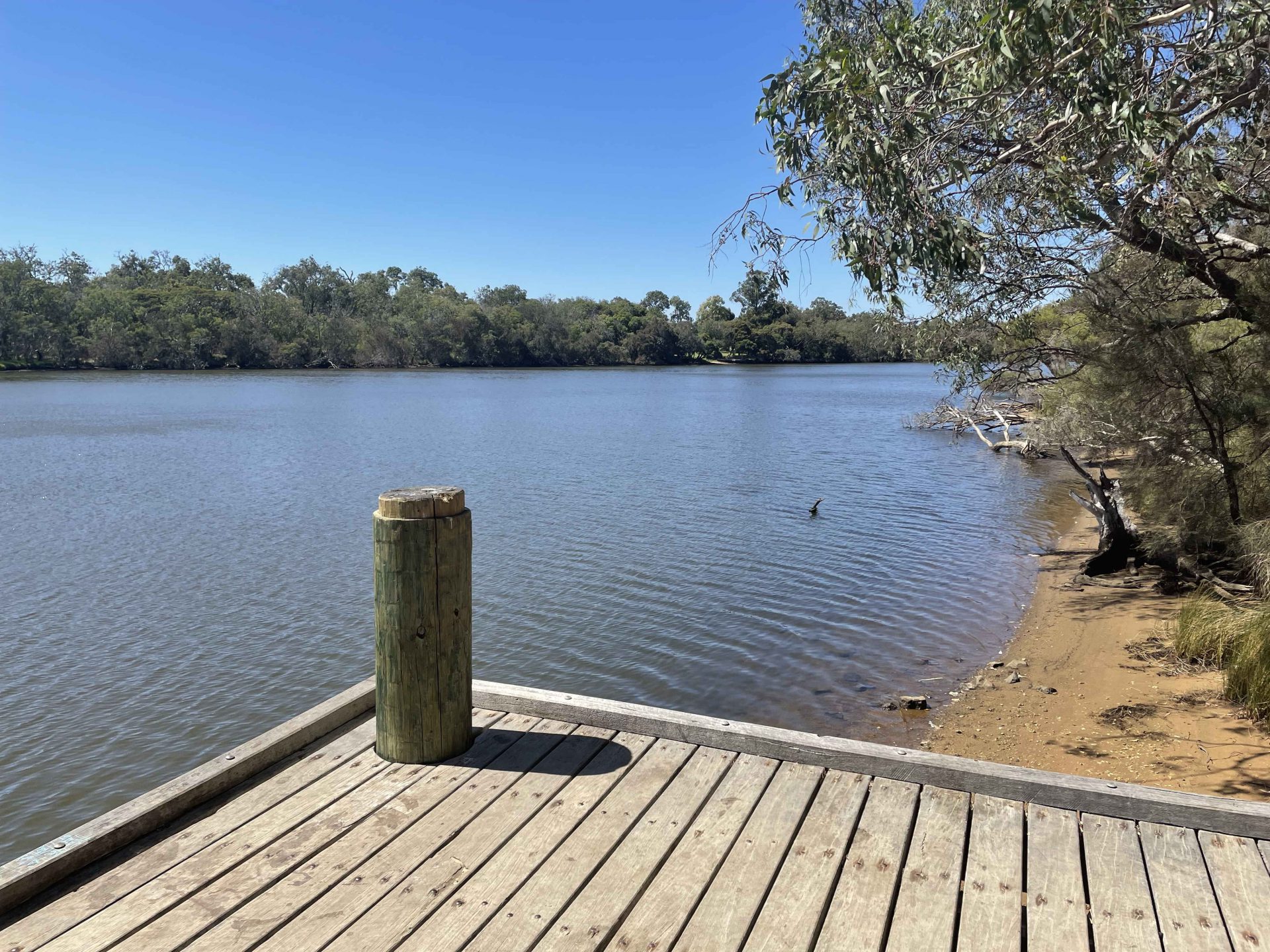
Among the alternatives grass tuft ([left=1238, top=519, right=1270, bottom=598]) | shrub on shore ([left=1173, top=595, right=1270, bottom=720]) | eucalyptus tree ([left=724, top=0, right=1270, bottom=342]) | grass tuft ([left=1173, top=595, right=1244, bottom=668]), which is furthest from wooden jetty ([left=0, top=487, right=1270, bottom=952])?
grass tuft ([left=1238, top=519, right=1270, bottom=598])

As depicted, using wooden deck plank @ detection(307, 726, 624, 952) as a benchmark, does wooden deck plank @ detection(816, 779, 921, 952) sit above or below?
above

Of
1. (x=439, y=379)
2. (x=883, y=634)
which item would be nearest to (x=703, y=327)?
(x=439, y=379)

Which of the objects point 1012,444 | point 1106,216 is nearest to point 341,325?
point 1012,444

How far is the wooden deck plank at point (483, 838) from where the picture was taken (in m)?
2.63

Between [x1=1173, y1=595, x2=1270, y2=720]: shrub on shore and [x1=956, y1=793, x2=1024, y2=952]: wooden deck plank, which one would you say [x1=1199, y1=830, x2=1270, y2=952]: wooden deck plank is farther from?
[x1=1173, y1=595, x2=1270, y2=720]: shrub on shore

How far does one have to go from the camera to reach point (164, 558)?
41.8 ft

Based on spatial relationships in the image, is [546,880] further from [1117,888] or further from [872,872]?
[1117,888]

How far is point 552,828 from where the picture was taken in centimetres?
322

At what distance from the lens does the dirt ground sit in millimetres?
6008

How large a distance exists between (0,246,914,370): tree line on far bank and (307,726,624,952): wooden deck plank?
6736 cm

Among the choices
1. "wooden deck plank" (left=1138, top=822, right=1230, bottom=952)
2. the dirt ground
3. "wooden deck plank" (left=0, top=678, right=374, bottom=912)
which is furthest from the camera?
the dirt ground

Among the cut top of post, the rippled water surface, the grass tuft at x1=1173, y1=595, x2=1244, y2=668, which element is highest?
the cut top of post

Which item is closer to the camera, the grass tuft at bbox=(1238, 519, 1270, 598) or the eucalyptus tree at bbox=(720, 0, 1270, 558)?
the eucalyptus tree at bbox=(720, 0, 1270, 558)

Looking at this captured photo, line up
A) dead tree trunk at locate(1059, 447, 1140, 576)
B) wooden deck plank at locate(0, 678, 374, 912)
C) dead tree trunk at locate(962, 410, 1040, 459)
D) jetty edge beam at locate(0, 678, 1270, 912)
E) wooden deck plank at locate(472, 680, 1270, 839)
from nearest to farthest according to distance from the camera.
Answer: wooden deck plank at locate(0, 678, 374, 912)
jetty edge beam at locate(0, 678, 1270, 912)
wooden deck plank at locate(472, 680, 1270, 839)
dead tree trunk at locate(1059, 447, 1140, 576)
dead tree trunk at locate(962, 410, 1040, 459)
